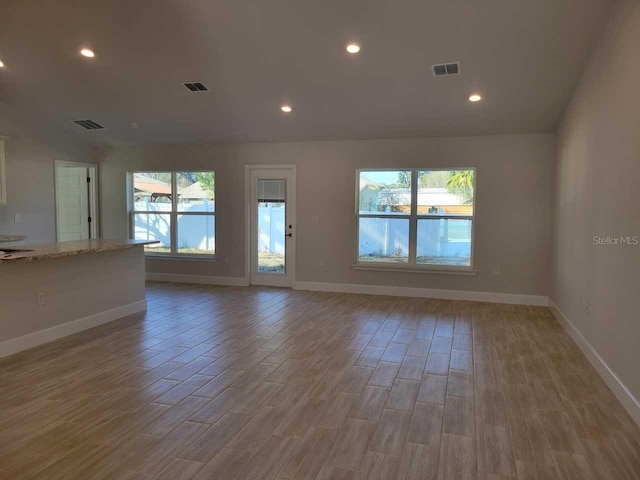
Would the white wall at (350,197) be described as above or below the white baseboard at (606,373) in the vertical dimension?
above

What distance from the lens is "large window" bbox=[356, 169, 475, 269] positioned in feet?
21.1

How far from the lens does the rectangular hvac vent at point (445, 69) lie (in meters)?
4.48

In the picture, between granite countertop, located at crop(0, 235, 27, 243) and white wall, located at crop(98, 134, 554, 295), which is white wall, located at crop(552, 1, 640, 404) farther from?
granite countertop, located at crop(0, 235, 27, 243)

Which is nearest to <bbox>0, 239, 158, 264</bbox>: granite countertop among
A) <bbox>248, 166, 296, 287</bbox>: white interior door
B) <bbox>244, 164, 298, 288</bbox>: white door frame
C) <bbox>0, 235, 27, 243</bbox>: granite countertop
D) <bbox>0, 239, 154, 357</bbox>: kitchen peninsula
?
<bbox>0, 239, 154, 357</bbox>: kitchen peninsula

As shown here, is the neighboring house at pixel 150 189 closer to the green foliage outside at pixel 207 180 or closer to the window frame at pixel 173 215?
the window frame at pixel 173 215

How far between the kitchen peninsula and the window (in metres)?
2.10

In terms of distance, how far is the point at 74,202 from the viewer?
7.86 meters

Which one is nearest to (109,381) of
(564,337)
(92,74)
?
(92,74)

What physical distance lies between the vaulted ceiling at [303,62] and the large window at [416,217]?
69 cm

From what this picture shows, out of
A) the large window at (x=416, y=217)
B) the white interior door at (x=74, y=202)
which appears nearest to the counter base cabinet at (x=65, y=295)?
the white interior door at (x=74, y=202)

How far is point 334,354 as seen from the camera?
404 cm

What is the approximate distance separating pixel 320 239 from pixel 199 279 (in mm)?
2287

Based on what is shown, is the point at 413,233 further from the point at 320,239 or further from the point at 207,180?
the point at 207,180

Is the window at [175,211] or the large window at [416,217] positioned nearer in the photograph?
the large window at [416,217]
